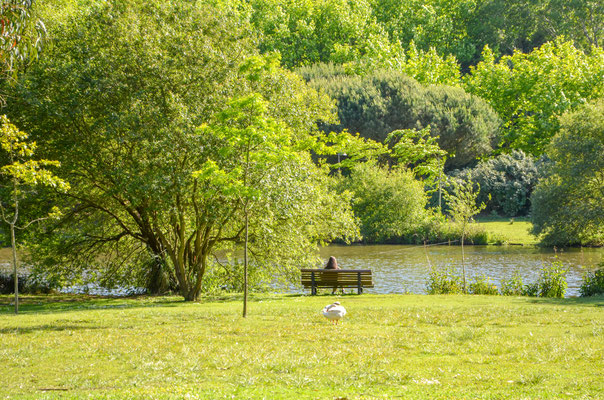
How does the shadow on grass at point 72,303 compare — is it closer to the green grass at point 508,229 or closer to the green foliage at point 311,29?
the green grass at point 508,229

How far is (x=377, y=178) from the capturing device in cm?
5638

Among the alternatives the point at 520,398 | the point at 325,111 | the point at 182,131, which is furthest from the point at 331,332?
the point at 325,111

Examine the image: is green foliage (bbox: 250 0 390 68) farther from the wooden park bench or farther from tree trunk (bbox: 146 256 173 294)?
the wooden park bench

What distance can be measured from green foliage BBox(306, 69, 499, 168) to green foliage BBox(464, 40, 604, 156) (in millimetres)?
4697

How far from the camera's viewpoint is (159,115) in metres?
22.1

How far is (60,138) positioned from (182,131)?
17.4 feet

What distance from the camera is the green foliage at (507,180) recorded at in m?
62.4

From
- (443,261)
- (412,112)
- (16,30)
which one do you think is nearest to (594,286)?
(443,261)

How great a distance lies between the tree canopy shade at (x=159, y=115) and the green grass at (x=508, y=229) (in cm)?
2956

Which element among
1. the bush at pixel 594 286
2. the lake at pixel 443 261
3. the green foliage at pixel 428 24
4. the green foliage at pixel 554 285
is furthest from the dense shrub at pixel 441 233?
the green foliage at pixel 428 24

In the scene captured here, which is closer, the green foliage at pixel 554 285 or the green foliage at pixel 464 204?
the green foliage at pixel 554 285

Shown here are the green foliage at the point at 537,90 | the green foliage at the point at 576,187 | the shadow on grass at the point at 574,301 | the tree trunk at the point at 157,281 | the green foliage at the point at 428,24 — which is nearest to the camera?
the shadow on grass at the point at 574,301

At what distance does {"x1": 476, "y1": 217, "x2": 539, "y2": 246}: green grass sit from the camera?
167ft

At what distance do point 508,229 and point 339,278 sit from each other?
35331 millimetres
